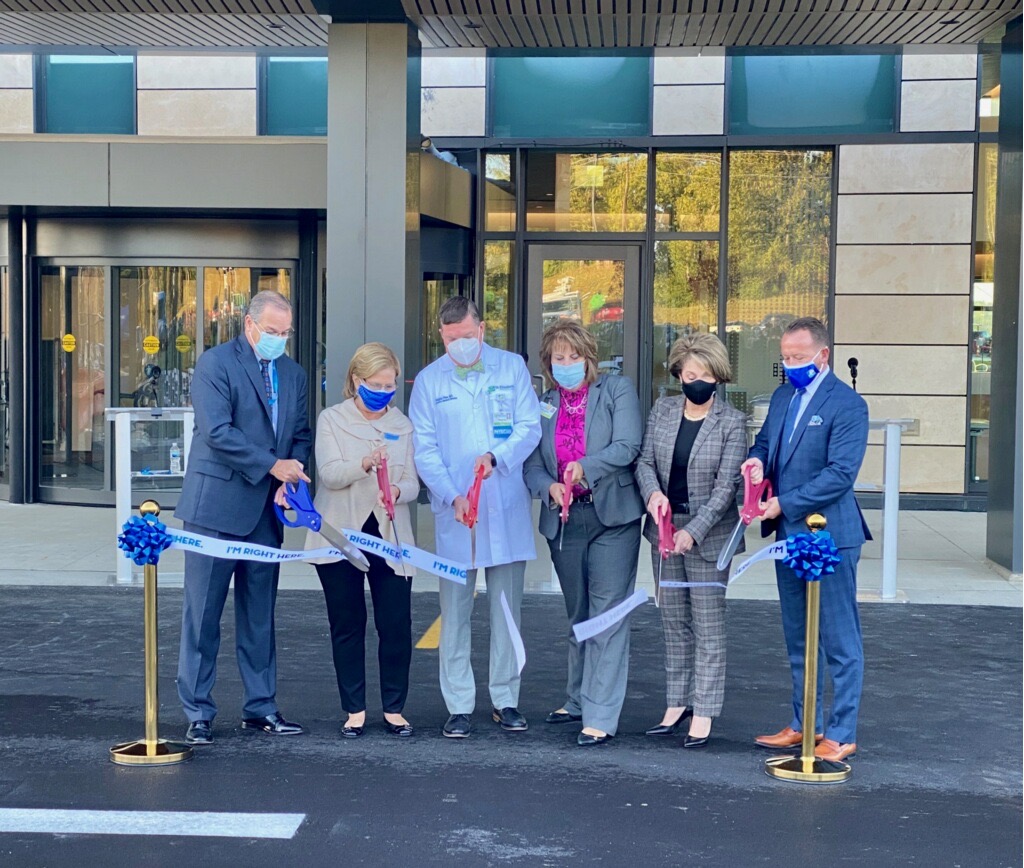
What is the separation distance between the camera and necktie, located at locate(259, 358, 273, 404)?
5895 mm

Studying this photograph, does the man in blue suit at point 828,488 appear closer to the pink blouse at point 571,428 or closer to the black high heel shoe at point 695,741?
the black high heel shoe at point 695,741

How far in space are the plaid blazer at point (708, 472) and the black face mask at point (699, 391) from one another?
7 cm

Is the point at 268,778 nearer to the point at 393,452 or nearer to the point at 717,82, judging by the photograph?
the point at 393,452

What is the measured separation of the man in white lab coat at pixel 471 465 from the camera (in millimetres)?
5867

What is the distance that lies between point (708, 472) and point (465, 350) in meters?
1.18

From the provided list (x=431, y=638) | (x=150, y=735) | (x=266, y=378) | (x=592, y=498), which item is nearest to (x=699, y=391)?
(x=592, y=498)

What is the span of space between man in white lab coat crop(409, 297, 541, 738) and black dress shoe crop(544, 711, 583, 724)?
0.20m

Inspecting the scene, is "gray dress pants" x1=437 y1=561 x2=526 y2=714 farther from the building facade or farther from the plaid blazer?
the building facade

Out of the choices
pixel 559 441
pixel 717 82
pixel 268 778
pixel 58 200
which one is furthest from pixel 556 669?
pixel 717 82

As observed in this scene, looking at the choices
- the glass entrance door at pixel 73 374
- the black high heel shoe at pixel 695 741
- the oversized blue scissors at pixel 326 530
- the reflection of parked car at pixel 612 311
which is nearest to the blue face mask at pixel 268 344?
the oversized blue scissors at pixel 326 530

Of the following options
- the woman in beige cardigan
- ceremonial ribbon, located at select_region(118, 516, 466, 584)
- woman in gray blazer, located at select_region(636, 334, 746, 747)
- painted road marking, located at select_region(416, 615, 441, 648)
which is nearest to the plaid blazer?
woman in gray blazer, located at select_region(636, 334, 746, 747)

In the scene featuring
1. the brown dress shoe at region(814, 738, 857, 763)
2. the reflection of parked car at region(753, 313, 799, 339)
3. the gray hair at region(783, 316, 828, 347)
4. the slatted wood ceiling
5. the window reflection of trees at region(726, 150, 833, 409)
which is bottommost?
the brown dress shoe at region(814, 738, 857, 763)

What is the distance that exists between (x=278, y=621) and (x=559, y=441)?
318 centimetres

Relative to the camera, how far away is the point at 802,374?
5.61 m
